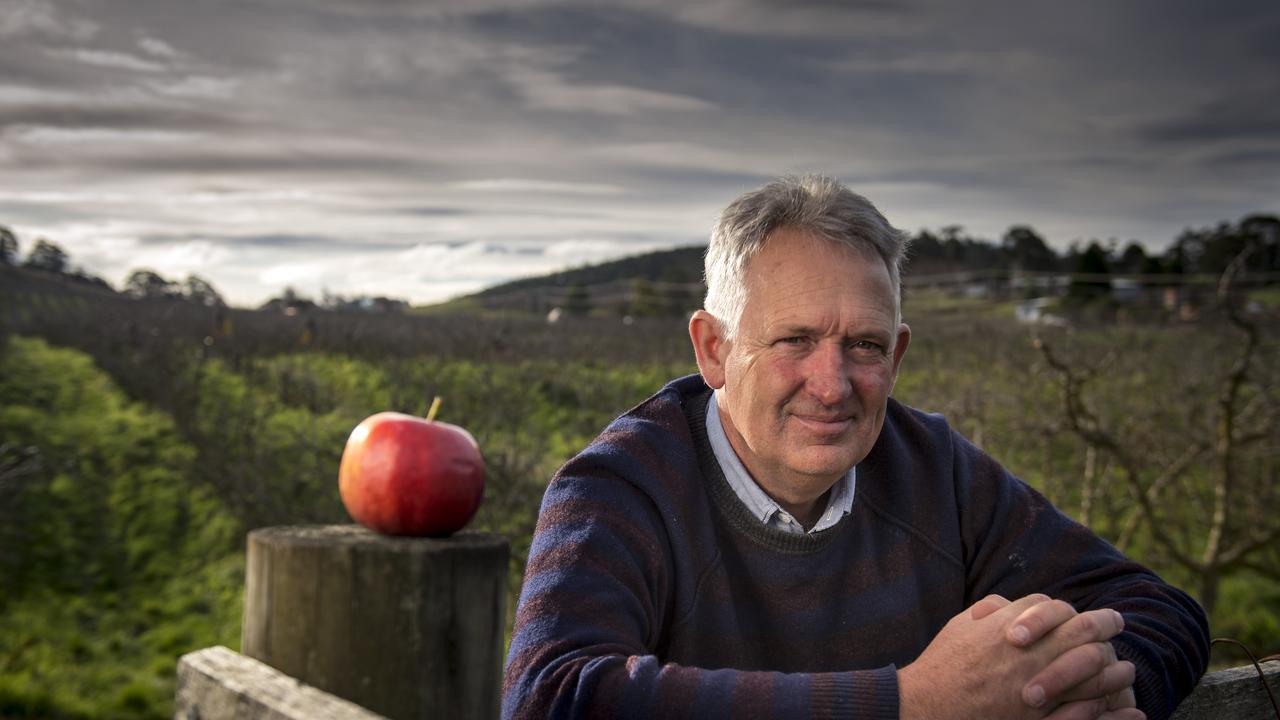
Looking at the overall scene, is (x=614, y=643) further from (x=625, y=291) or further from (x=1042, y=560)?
(x=625, y=291)

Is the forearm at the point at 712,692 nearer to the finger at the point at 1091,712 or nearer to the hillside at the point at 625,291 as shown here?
the finger at the point at 1091,712

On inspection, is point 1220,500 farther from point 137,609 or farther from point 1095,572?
point 137,609

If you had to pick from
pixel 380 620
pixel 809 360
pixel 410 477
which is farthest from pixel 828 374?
pixel 410 477

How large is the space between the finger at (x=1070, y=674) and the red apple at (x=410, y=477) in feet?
6.32

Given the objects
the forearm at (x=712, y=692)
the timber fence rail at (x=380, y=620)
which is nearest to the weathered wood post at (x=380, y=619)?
the timber fence rail at (x=380, y=620)

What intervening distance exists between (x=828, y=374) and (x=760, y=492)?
249 mm

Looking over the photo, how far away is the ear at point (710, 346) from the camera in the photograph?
206 centimetres

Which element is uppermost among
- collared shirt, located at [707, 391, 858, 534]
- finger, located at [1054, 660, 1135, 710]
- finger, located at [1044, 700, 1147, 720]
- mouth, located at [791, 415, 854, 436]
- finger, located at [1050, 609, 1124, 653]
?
mouth, located at [791, 415, 854, 436]

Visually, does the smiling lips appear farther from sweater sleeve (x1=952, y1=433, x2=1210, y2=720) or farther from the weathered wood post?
the weathered wood post

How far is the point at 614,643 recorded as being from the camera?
158cm

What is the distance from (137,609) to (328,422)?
268cm

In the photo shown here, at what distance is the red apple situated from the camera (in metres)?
3.11

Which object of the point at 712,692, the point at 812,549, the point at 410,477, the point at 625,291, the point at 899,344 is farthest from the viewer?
the point at 625,291

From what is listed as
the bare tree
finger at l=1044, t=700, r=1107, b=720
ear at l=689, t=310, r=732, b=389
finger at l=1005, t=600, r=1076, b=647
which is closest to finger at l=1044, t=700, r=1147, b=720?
finger at l=1044, t=700, r=1107, b=720
